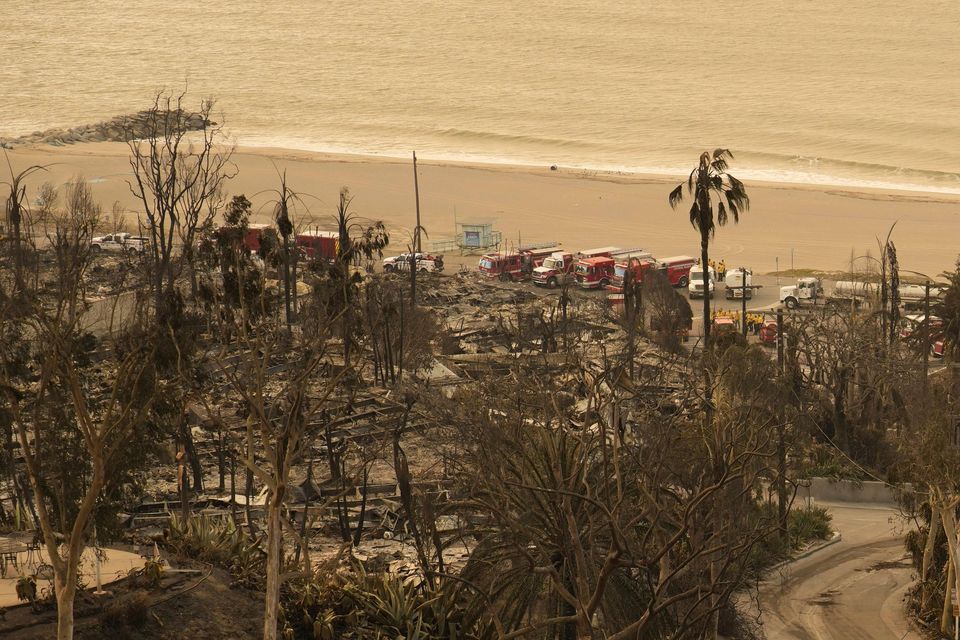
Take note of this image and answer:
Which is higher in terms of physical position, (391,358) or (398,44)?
(398,44)

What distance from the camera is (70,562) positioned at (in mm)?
16188

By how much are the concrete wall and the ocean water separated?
65214mm

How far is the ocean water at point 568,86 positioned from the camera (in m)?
117

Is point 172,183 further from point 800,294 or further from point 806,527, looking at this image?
point 800,294

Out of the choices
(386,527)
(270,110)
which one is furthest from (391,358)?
(270,110)

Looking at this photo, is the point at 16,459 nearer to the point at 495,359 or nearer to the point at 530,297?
the point at 495,359

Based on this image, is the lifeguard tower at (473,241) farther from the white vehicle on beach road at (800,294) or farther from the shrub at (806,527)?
the shrub at (806,527)

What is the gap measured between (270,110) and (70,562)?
130979 mm

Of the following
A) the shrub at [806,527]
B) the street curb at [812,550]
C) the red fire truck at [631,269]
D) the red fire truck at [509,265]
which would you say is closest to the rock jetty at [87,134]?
the red fire truck at [509,265]

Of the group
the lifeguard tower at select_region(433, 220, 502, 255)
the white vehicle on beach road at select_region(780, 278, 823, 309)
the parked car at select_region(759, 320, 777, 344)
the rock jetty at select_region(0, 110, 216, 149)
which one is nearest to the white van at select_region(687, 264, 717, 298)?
the white vehicle on beach road at select_region(780, 278, 823, 309)

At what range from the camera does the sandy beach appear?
249 feet

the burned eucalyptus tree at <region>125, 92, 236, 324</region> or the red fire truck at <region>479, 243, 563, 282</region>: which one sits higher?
the burned eucalyptus tree at <region>125, 92, 236, 324</region>

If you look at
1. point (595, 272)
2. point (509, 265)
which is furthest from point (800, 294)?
point (509, 265)

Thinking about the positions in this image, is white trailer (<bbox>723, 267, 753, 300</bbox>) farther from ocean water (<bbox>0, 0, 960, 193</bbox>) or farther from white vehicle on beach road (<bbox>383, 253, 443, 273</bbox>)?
ocean water (<bbox>0, 0, 960, 193</bbox>)
